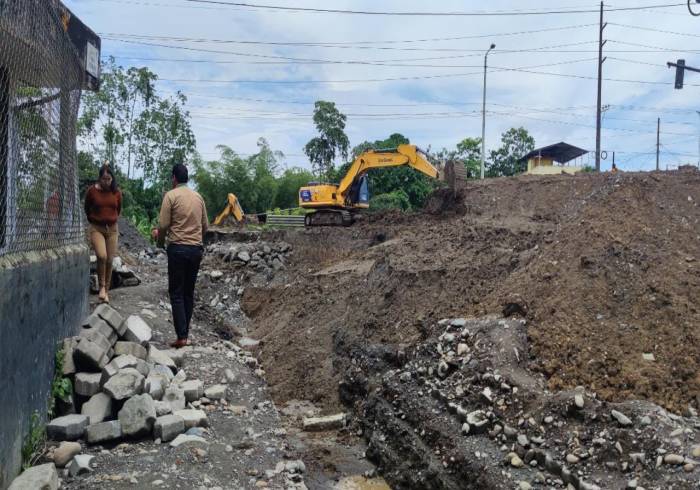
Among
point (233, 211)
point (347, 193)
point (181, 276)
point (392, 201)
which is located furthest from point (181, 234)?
point (392, 201)

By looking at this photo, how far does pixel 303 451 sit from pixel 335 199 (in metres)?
13.5

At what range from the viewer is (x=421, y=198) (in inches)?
1325

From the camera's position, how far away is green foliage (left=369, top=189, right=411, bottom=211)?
30938mm

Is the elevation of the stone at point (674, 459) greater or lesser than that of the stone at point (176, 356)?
lesser

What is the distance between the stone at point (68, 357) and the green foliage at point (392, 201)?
25.8m

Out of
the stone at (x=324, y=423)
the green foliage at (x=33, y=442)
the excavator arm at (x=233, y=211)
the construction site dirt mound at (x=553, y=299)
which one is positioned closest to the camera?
the green foliage at (x=33, y=442)

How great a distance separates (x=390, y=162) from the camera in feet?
57.7

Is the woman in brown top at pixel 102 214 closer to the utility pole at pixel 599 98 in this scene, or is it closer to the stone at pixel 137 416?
the stone at pixel 137 416

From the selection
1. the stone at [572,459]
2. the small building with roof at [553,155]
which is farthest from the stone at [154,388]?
the small building with roof at [553,155]

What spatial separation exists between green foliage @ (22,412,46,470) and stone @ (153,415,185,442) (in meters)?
0.72

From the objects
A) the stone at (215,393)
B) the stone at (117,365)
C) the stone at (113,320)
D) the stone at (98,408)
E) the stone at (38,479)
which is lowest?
the stone at (215,393)

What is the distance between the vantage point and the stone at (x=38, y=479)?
3.26 metres

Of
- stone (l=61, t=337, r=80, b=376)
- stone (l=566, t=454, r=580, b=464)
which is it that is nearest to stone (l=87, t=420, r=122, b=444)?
stone (l=61, t=337, r=80, b=376)

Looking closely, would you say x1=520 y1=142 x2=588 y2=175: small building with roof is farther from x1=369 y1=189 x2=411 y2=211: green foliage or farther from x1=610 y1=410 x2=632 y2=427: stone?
x1=610 y1=410 x2=632 y2=427: stone
